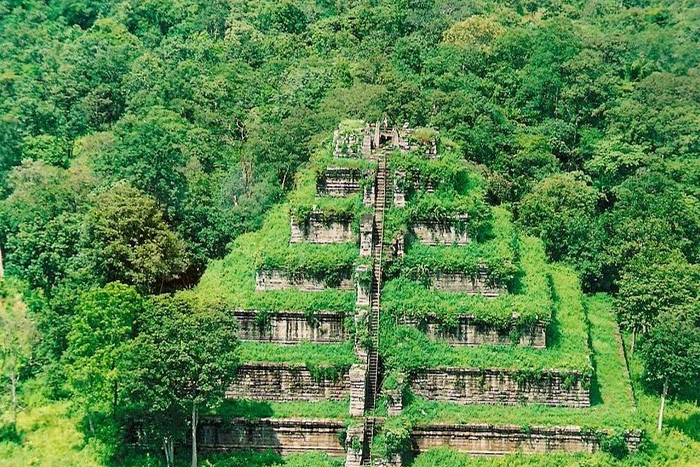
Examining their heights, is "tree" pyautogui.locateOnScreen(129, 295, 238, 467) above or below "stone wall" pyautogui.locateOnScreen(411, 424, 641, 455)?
above

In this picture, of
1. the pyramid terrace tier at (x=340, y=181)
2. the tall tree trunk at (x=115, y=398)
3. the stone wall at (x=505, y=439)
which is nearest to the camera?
the tall tree trunk at (x=115, y=398)

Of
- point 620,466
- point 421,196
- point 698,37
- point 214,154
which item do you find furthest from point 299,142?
point 698,37

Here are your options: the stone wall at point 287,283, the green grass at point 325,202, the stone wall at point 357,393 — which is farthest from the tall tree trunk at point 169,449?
the green grass at point 325,202

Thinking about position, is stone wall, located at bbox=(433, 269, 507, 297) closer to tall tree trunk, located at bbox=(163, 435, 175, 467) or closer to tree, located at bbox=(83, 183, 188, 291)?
tree, located at bbox=(83, 183, 188, 291)

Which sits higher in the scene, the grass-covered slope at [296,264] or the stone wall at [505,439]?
the grass-covered slope at [296,264]

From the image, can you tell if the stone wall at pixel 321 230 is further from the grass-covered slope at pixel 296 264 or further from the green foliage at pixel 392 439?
the green foliage at pixel 392 439

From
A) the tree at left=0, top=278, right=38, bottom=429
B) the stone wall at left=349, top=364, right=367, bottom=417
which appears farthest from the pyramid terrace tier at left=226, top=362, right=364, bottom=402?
the tree at left=0, top=278, right=38, bottom=429
